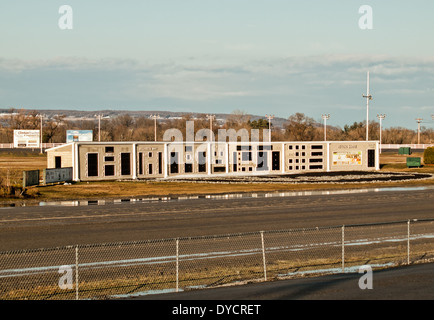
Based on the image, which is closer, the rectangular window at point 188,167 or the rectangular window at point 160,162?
the rectangular window at point 160,162

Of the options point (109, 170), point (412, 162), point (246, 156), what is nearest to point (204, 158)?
point (246, 156)

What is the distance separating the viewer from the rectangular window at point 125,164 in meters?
68.6

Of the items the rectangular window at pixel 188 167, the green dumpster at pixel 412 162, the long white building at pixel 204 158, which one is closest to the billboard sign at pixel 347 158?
the long white building at pixel 204 158

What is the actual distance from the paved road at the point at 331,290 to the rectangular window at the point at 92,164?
167ft

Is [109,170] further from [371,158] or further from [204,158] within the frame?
[371,158]

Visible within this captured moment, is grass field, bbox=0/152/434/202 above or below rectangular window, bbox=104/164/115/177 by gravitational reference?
below

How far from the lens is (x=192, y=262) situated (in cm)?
2198

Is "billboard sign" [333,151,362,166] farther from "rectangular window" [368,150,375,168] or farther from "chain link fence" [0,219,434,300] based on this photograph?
"chain link fence" [0,219,434,300]

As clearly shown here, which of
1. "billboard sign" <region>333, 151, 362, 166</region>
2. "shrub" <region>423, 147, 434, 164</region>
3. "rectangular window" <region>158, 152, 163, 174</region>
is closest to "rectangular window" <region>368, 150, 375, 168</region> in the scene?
"billboard sign" <region>333, 151, 362, 166</region>

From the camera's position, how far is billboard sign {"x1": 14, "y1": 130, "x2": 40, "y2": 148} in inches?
5965

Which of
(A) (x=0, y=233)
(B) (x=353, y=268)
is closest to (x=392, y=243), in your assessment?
(B) (x=353, y=268)

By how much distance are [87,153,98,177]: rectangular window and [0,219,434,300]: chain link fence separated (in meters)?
41.4

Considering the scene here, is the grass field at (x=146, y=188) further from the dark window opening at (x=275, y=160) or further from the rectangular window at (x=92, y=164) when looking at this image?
the dark window opening at (x=275, y=160)
